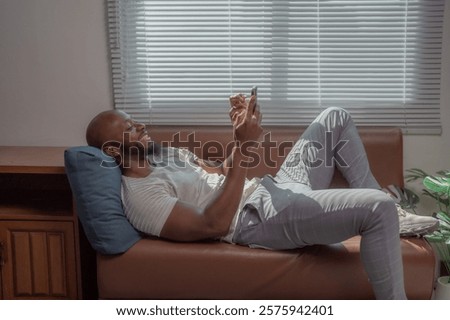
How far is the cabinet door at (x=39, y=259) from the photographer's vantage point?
2.36 m

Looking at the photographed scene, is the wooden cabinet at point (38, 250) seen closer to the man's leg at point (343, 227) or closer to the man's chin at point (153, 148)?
the man's chin at point (153, 148)

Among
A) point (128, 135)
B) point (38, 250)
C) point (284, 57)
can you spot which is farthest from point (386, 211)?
point (38, 250)

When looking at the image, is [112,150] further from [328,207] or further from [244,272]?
[328,207]

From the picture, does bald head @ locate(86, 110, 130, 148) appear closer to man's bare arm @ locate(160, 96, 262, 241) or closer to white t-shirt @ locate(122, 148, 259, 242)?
white t-shirt @ locate(122, 148, 259, 242)

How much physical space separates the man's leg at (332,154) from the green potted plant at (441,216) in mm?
230

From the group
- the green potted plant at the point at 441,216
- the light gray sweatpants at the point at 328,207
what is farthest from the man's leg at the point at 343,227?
the green potted plant at the point at 441,216

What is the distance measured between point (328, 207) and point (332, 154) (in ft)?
1.72

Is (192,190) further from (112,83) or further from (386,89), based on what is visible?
(386,89)

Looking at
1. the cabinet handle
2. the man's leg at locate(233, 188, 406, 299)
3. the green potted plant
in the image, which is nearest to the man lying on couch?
Result: the man's leg at locate(233, 188, 406, 299)

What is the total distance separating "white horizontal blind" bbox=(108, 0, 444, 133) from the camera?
8.89 ft

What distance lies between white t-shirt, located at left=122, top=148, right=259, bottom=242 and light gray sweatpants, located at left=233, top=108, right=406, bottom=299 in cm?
11

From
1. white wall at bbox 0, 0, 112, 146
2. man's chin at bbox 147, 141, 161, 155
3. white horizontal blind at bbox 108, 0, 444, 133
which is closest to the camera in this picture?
man's chin at bbox 147, 141, 161, 155

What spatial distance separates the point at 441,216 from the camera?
7.73ft
